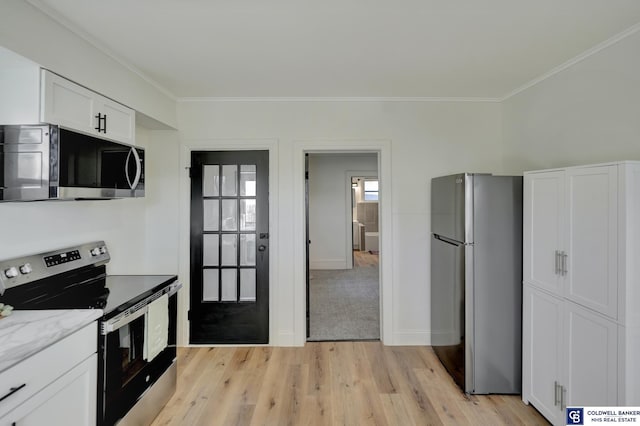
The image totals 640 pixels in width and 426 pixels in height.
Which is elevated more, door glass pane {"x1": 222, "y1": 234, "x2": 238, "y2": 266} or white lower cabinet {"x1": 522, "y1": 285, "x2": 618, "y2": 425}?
door glass pane {"x1": 222, "y1": 234, "x2": 238, "y2": 266}

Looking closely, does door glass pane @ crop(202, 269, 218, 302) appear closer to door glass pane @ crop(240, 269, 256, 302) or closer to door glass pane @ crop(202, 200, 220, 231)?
door glass pane @ crop(240, 269, 256, 302)

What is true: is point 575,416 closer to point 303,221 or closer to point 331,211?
point 303,221

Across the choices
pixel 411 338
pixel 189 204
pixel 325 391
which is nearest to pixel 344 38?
pixel 189 204

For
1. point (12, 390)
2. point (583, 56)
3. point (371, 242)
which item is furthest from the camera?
point (371, 242)

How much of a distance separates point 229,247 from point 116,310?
1.58m

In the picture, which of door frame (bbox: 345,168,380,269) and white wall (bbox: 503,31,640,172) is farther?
door frame (bbox: 345,168,380,269)

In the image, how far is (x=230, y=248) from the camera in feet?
10.8

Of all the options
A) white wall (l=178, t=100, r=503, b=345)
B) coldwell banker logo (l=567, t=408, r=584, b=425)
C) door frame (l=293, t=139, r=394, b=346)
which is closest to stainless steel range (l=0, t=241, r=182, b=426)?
white wall (l=178, t=100, r=503, b=345)

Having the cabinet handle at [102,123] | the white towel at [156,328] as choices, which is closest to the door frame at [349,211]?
the white towel at [156,328]

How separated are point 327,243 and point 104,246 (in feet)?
16.3

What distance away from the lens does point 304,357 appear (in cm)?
308

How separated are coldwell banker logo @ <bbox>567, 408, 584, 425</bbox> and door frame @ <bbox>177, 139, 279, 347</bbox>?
7.82 ft

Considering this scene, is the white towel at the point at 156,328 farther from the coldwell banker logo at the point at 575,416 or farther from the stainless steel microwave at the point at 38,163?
the coldwell banker logo at the point at 575,416

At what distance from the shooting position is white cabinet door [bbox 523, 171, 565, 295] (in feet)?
6.66
